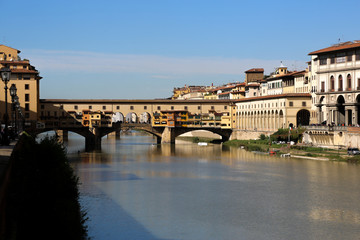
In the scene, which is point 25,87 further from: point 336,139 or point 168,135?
point 336,139

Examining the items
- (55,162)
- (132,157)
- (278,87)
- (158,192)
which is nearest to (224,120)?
(278,87)

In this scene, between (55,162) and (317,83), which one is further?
(317,83)

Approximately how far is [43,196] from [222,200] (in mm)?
13909

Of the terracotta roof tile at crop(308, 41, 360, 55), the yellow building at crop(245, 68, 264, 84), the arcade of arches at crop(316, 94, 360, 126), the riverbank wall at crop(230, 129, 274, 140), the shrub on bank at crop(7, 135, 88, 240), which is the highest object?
the yellow building at crop(245, 68, 264, 84)

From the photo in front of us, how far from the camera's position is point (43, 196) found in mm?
19281

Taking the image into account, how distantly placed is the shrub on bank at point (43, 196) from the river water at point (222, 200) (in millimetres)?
3831

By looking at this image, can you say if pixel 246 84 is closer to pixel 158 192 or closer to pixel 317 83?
Answer: pixel 317 83

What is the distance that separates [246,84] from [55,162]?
8866 cm

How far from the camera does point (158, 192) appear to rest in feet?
112

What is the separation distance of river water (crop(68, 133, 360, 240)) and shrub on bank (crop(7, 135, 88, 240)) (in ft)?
12.6

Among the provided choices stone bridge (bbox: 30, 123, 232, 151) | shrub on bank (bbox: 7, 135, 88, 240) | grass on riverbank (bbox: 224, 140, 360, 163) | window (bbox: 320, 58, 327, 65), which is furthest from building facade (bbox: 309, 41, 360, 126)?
shrub on bank (bbox: 7, 135, 88, 240)

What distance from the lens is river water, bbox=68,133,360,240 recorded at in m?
24.3

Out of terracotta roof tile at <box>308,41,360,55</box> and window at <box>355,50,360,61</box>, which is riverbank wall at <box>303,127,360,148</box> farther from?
terracotta roof tile at <box>308,41,360,55</box>

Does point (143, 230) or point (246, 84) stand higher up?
point (246, 84)
